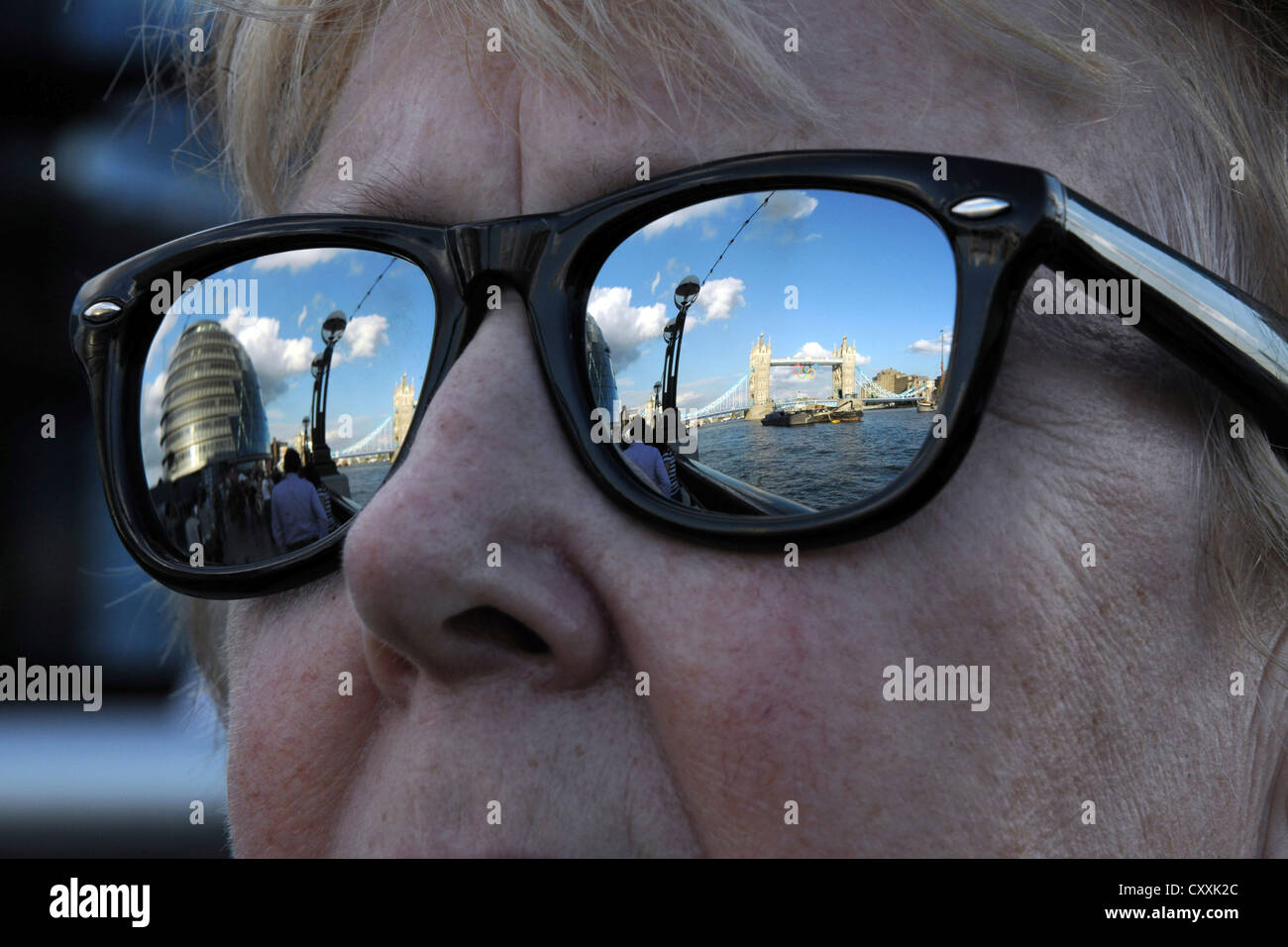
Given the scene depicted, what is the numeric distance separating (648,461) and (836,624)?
0.80 feet

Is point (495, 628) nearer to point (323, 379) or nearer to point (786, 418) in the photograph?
point (786, 418)

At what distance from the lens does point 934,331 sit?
88 cm

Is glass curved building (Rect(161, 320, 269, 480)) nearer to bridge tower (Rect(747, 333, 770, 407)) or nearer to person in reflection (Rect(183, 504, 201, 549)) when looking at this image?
person in reflection (Rect(183, 504, 201, 549))

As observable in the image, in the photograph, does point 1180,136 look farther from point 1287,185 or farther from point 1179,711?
point 1179,711

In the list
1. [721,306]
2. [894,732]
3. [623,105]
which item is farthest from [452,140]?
[894,732]

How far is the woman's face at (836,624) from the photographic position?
0.84m

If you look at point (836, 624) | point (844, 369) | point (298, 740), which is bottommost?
point (298, 740)

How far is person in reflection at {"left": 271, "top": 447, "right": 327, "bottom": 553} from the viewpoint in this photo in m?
1.12

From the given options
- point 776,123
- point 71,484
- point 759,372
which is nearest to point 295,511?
point 759,372

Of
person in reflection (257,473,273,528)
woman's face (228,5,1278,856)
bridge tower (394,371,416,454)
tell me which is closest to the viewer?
woman's face (228,5,1278,856)

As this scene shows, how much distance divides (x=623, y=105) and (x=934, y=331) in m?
0.41

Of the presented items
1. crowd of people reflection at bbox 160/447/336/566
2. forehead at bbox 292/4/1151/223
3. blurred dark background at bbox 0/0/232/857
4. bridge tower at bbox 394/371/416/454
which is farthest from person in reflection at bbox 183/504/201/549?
blurred dark background at bbox 0/0/232/857

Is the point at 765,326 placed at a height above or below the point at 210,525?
above

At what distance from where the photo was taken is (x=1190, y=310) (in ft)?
2.89
